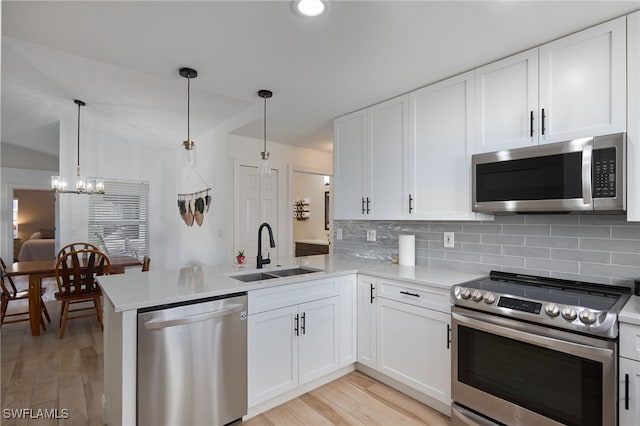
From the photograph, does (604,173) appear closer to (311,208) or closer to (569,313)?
(569,313)

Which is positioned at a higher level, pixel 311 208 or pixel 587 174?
pixel 587 174

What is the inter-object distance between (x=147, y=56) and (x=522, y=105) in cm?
238

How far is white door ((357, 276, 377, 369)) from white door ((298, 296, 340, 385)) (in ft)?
0.72

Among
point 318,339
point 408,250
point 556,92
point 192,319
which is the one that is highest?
point 556,92

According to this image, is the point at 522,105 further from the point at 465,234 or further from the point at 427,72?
the point at 465,234

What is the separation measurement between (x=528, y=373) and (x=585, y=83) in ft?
5.21

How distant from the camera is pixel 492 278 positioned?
7.29 ft

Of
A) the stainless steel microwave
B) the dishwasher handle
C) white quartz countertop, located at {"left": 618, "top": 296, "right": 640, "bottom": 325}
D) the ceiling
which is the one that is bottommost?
the dishwasher handle

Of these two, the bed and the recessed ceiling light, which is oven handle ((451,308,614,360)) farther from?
the bed

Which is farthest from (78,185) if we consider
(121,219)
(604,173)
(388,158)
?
(604,173)

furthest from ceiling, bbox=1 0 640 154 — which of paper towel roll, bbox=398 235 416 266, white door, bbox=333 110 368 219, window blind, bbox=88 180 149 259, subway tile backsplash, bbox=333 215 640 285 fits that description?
window blind, bbox=88 180 149 259

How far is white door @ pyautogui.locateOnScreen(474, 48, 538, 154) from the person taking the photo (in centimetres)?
196

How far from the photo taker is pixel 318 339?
2.38 metres

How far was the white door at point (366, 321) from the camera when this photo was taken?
8.26ft
